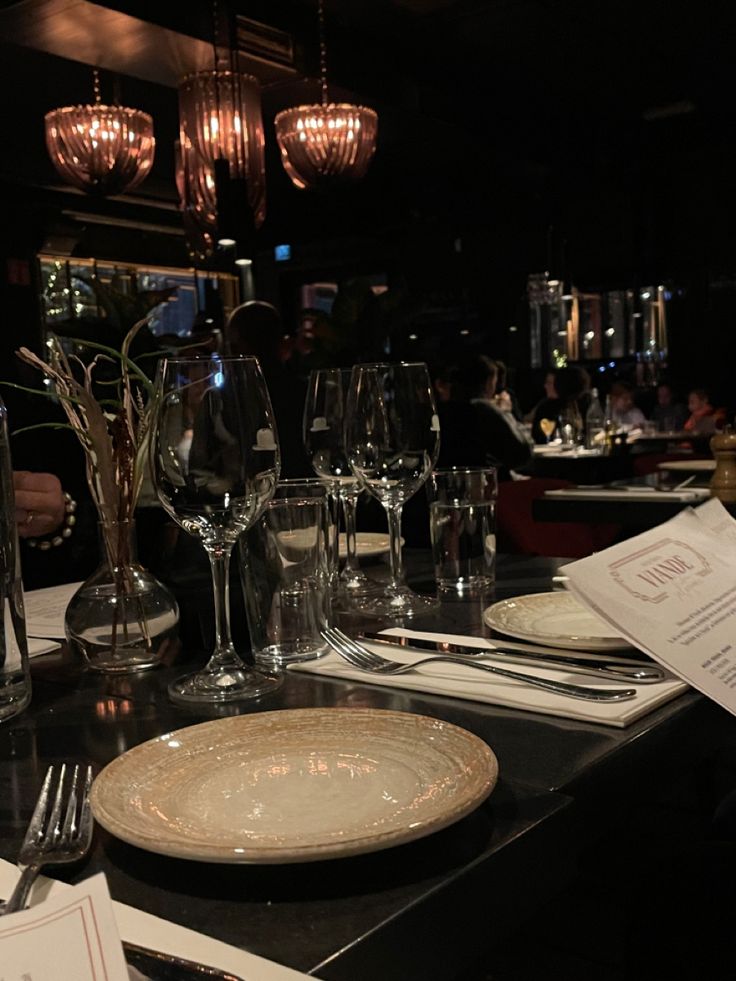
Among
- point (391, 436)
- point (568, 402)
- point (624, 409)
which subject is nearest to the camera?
point (391, 436)

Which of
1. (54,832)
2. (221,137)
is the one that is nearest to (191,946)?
(54,832)

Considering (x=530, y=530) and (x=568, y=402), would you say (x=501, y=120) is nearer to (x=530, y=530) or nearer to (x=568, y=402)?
(x=568, y=402)

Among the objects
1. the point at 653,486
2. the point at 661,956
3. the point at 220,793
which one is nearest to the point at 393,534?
the point at 661,956

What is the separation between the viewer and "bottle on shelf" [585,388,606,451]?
629 centimetres

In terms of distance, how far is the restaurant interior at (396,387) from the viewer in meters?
0.52

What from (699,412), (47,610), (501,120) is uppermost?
(501,120)

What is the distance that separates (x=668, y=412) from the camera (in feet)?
27.9

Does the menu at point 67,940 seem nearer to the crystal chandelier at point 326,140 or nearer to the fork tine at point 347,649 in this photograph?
the fork tine at point 347,649

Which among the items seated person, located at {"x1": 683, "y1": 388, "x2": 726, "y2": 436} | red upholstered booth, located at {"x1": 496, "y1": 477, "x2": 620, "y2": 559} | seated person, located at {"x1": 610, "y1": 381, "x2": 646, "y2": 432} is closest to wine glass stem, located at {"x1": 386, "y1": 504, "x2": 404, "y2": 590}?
red upholstered booth, located at {"x1": 496, "y1": 477, "x2": 620, "y2": 559}

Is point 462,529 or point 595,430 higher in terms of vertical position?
point 462,529

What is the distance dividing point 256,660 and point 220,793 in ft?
1.21

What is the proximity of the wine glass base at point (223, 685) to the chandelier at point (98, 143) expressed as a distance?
165 inches

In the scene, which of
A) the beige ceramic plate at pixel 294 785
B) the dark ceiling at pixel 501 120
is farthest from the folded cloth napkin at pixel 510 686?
the dark ceiling at pixel 501 120

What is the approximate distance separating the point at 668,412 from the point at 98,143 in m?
5.53
